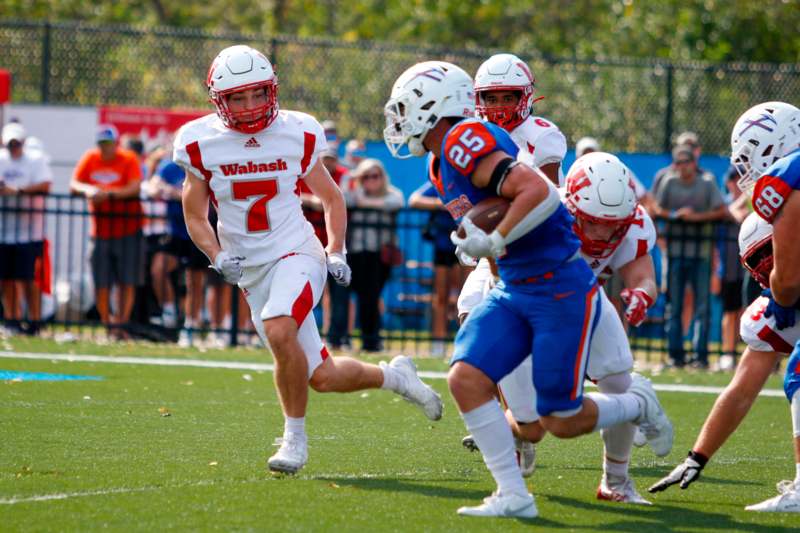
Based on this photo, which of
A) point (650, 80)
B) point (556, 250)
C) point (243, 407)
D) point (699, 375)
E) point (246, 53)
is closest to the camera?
point (556, 250)

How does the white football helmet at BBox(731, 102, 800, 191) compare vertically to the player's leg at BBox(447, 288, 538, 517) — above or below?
above

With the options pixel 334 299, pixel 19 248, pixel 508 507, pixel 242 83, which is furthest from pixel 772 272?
pixel 19 248

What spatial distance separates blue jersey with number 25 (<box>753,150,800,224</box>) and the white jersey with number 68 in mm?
2446

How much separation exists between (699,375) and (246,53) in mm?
6833

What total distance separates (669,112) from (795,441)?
12.0m

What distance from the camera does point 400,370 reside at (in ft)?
23.7

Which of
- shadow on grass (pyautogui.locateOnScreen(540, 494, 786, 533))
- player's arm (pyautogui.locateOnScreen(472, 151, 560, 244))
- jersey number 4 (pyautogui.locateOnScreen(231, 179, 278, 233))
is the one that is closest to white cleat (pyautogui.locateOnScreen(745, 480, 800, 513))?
shadow on grass (pyautogui.locateOnScreen(540, 494, 786, 533))

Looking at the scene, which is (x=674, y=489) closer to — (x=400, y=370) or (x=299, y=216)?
(x=400, y=370)

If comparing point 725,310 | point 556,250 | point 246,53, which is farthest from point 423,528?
point 725,310

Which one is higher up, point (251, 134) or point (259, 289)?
point (251, 134)

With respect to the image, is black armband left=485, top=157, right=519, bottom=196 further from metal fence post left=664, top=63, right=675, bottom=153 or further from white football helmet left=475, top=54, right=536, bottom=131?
metal fence post left=664, top=63, right=675, bottom=153

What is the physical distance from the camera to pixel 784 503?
5.88m

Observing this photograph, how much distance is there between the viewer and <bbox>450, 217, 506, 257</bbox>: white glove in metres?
5.32

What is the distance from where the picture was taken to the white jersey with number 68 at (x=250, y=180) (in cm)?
695
